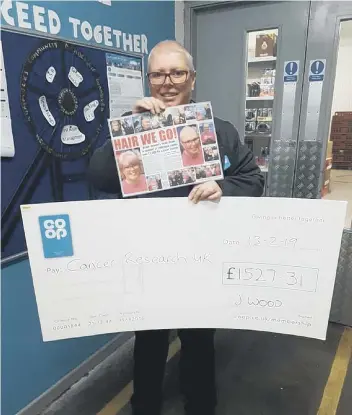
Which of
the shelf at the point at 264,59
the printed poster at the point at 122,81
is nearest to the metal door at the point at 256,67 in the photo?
the shelf at the point at 264,59

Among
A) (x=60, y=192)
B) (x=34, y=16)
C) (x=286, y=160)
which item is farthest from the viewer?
(x=286, y=160)

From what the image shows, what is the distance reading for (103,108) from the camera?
1882mm

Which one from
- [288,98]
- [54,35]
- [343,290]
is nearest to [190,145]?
[54,35]

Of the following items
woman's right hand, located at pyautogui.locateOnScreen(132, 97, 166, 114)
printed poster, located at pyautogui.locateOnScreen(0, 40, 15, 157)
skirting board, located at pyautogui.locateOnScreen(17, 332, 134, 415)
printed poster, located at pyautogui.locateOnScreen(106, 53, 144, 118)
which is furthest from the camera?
printed poster, located at pyautogui.locateOnScreen(106, 53, 144, 118)

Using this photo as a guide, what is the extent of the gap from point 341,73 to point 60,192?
184 centimetres

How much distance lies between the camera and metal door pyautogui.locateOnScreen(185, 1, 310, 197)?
2178mm

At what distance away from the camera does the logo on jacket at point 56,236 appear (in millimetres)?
1104

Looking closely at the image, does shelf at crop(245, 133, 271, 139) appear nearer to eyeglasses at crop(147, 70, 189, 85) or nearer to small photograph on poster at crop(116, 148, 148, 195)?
eyeglasses at crop(147, 70, 189, 85)

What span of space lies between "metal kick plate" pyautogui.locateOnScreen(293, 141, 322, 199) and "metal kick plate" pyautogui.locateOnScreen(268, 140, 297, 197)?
0.04 metres

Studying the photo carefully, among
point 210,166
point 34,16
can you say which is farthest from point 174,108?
point 34,16

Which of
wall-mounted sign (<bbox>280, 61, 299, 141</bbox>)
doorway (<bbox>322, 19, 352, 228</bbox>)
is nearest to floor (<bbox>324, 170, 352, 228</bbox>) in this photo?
doorway (<bbox>322, 19, 352, 228</bbox>)

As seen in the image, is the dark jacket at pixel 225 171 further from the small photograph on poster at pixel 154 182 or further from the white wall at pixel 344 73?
the white wall at pixel 344 73

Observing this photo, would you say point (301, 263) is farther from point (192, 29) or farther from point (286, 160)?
point (192, 29)

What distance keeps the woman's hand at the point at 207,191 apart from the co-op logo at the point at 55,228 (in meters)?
0.44
